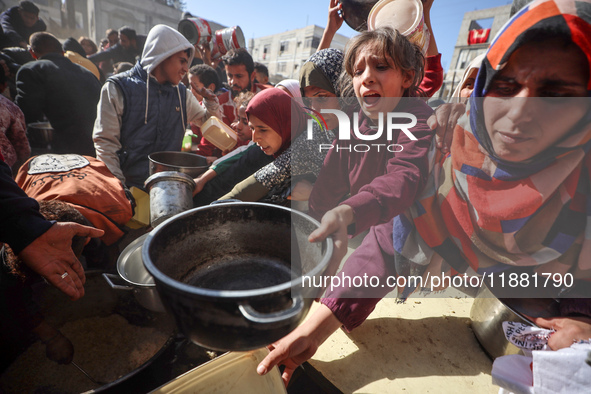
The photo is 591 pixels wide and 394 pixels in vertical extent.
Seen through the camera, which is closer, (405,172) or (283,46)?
(405,172)

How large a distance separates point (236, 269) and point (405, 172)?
0.87m

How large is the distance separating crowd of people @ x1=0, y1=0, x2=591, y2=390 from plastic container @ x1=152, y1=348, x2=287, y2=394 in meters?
0.11

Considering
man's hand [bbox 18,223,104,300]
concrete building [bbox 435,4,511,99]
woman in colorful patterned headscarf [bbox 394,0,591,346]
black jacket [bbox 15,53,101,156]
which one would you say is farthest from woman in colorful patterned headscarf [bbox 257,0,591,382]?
concrete building [bbox 435,4,511,99]

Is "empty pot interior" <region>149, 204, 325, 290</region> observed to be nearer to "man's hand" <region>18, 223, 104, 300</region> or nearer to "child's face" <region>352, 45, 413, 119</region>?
"man's hand" <region>18, 223, 104, 300</region>

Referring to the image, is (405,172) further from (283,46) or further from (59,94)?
(283,46)

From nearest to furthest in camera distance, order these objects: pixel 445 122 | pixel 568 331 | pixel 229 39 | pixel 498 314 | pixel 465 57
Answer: pixel 568 331 → pixel 445 122 → pixel 498 314 → pixel 229 39 → pixel 465 57

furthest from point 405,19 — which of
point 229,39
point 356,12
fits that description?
point 229,39

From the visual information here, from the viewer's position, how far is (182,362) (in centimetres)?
170

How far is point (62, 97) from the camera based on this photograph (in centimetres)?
318

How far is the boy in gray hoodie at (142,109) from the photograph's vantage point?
2.46 metres

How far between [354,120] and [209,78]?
331cm

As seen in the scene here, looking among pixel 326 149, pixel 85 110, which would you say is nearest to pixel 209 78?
pixel 85 110

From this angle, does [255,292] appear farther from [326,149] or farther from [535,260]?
[326,149]

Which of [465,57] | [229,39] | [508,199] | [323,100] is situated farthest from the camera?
[465,57]
